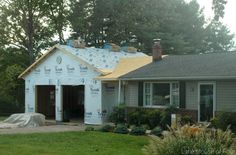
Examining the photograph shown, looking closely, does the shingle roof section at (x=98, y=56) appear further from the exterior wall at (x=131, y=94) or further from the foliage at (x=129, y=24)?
the foliage at (x=129, y=24)

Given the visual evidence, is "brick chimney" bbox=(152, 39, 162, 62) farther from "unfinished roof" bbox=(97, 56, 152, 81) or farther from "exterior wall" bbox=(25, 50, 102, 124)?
"exterior wall" bbox=(25, 50, 102, 124)

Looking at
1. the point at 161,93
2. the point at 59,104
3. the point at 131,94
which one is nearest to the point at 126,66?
the point at 131,94

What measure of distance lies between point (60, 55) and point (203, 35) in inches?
1137

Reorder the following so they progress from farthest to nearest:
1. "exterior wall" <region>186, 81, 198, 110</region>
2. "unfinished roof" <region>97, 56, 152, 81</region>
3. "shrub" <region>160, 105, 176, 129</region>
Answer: "unfinished roof" <region>97, 56, 152, 81</region>
"exterior wall" <region>186, 81, 198, 110</region>
"shrub" <region>160, 105, 176, 129</region>

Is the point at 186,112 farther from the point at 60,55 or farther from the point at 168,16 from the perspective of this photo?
the point at 168,16

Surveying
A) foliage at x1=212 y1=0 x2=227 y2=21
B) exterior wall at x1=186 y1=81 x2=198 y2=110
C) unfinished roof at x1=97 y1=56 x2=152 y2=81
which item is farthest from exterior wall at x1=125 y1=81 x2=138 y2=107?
foliage at x1=212 y1=0 x2=227 y2=21

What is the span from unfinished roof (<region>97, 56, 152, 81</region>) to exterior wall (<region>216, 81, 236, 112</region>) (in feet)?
20.7

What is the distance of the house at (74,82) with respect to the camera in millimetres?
28266

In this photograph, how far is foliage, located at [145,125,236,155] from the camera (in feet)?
30.2

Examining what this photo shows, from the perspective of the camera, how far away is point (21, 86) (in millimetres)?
43719

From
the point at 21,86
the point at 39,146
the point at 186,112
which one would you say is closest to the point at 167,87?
the point at 186,112

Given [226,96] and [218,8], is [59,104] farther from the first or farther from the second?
[218,8]

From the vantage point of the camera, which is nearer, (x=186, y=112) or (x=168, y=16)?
(x=186, y=112)

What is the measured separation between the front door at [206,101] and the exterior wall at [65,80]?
6.82 metres
